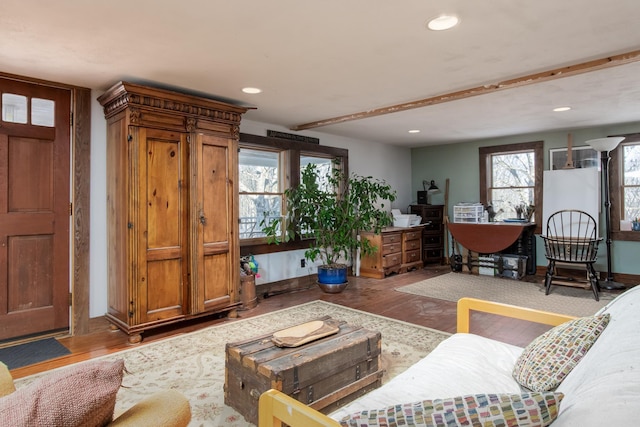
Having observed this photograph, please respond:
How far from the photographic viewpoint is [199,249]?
3.29m

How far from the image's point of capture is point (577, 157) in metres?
5.20

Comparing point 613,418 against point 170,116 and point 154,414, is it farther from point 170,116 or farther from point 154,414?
point 170,116

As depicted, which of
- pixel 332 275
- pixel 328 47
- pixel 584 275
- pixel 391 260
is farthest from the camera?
pixel 391 260

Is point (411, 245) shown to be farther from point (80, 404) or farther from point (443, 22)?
point (80, 404)

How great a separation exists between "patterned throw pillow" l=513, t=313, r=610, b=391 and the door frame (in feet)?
10.6

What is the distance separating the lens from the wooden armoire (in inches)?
115

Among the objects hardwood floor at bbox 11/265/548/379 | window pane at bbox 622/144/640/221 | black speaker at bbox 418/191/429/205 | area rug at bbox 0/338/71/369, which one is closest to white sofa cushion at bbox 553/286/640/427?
hardwood floor at bbox 11/265/548/379

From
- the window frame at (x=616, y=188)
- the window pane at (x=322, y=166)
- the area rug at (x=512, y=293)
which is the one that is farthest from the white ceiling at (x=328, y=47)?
the area rug at (x=512, y=293)

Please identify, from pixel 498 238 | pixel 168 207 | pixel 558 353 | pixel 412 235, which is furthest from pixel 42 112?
pixel 498 238

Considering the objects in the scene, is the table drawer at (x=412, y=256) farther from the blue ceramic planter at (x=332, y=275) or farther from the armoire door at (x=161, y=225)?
the armoire door at (x=161, y=225)

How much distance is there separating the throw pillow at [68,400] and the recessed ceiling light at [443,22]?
2147mm

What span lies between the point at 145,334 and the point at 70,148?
1.67 metres

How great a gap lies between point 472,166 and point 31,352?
6.06m

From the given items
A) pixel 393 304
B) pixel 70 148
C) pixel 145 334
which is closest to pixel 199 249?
pixel 145 334
